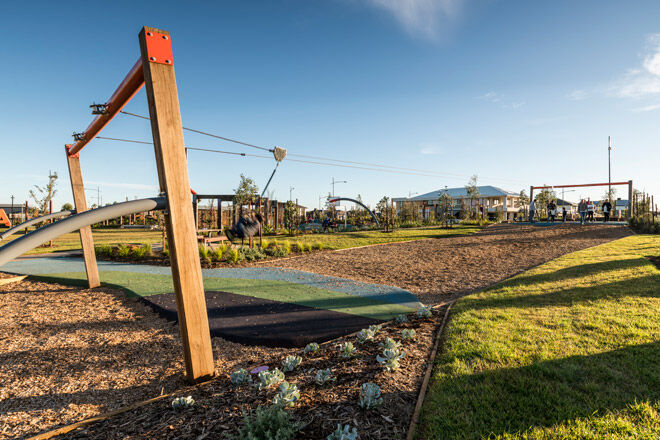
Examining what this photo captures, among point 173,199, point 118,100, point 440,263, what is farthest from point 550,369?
point 440,263

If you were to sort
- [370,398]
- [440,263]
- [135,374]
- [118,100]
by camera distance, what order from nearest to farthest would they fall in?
[370,398]
[135,374]
[118,100]
[440,263]

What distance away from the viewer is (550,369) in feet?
8.46

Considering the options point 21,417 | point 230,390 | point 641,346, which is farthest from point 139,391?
point 641,346

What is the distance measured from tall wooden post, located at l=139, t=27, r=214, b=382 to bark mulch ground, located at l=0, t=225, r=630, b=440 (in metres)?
0.58

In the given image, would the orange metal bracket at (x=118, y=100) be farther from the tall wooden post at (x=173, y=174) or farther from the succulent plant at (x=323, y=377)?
the succulent plant at (x=323, y=377)

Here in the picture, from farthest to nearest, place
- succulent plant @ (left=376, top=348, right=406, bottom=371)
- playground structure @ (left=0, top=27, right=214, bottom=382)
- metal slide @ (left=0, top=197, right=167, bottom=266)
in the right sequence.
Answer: succulent plant @ (left=376, top=348, right=406, bottom=371)
playground structure @ (left=0, top=27, right=214, bottom=382)
metal slide @ (left=0, top=197, right=167, bottom=266)

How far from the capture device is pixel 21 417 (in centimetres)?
235

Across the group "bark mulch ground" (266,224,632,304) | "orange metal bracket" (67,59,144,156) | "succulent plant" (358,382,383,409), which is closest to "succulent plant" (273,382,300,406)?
"succulent plant" (358,382,383,409)

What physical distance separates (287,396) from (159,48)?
8.56 feet

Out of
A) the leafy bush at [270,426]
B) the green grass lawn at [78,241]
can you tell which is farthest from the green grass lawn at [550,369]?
the green grass lawn at [78,241]

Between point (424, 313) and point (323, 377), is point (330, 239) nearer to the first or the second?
point (424, 313)

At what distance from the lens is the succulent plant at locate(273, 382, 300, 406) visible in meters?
2.03

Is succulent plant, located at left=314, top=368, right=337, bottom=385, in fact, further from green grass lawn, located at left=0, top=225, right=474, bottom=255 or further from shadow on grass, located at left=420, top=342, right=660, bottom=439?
green grass lawn, located at left=0, top=225, right=474, bottom=255

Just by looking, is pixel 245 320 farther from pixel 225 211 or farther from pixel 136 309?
pixel 225 211
